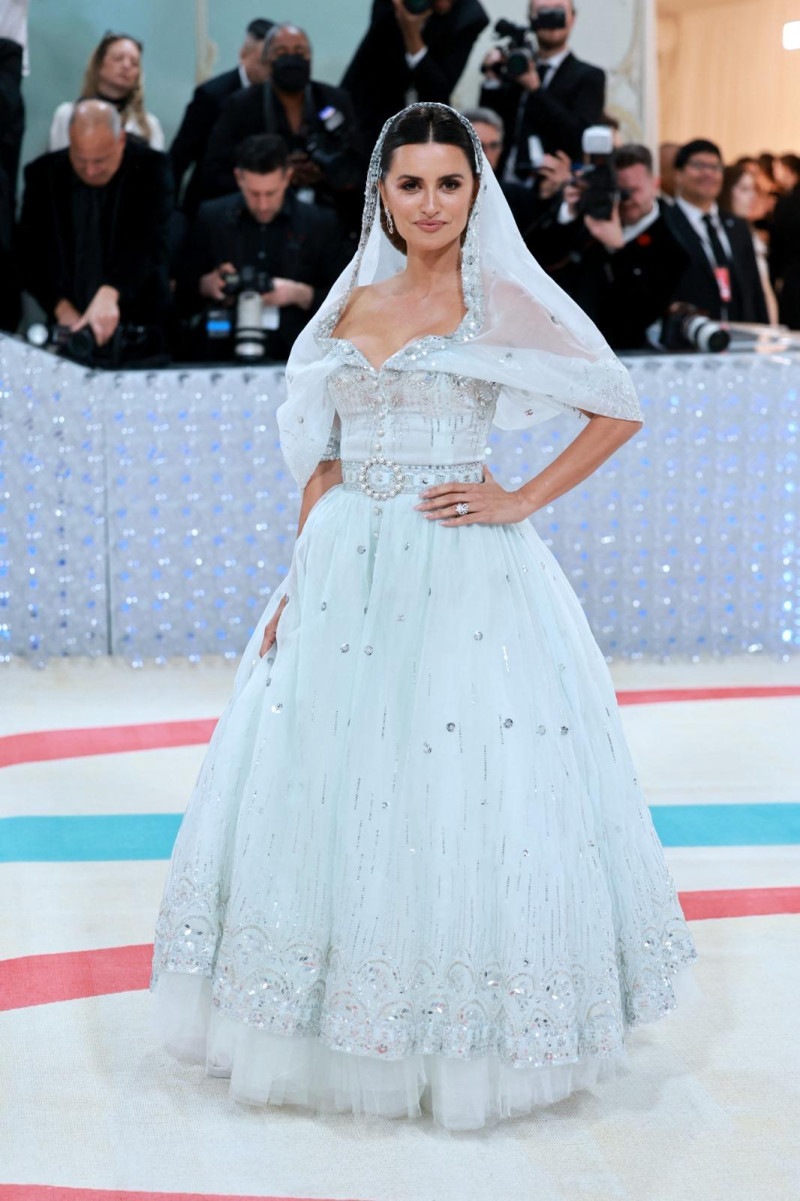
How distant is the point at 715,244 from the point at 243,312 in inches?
81.9

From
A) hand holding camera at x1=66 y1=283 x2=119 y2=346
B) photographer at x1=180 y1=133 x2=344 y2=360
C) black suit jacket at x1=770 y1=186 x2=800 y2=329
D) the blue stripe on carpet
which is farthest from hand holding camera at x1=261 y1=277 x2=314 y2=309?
the blue stripe on carpet

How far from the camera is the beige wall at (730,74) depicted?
6578mm

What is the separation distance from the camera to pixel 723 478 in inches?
218

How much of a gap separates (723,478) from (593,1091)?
3.64 meters

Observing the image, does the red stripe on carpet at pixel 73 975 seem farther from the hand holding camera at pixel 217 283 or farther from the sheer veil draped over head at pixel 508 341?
the hand holding camera at pixel 217 283

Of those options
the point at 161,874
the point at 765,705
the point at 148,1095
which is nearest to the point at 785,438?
the point at 765,705

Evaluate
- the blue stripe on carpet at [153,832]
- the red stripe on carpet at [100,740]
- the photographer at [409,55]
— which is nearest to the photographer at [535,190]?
the photographer at [409,55]

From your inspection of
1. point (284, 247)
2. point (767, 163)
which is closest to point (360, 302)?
point (284, 247)

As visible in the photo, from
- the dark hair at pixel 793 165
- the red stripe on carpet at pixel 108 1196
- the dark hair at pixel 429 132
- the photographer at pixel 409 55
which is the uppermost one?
the photographer at pixel 409 55

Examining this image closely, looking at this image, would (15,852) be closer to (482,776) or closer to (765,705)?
(482,776)

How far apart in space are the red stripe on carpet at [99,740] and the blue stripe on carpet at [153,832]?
62 cm

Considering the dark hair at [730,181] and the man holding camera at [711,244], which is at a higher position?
the dark hair at [730,181]

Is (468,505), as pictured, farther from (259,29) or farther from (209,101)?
(259,29)

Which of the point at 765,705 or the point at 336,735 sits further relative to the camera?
the point at 765,705
